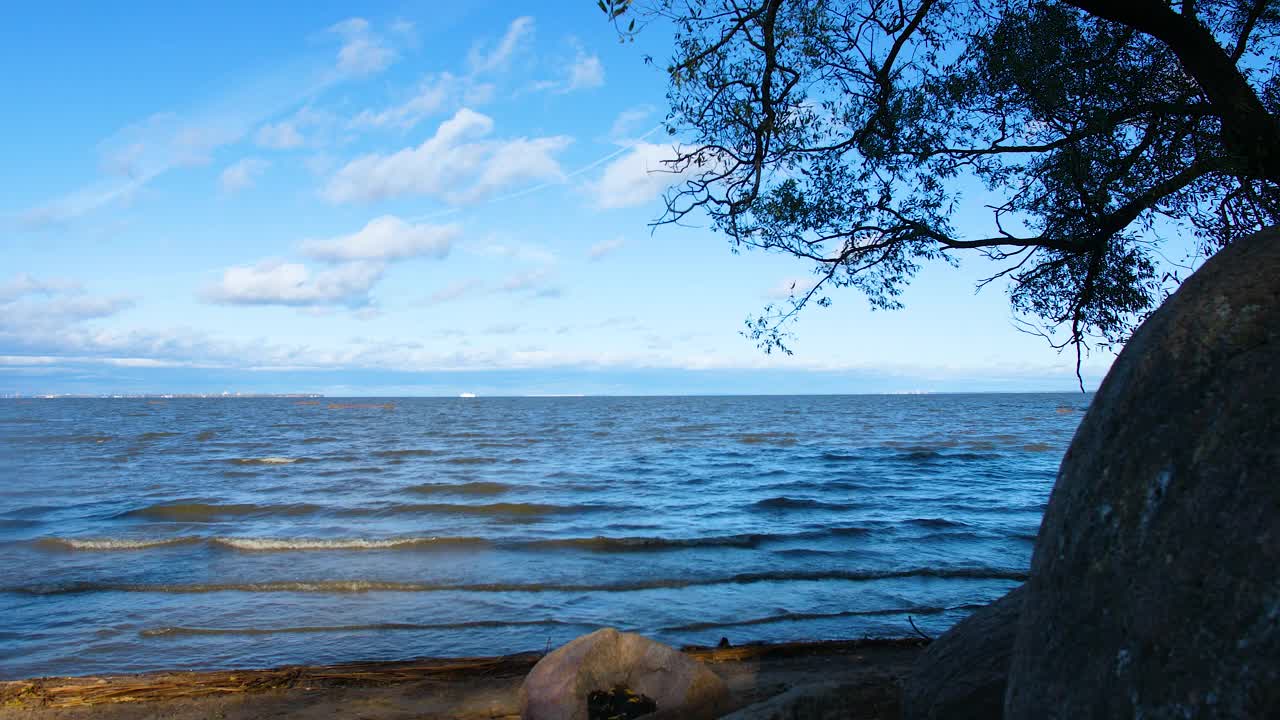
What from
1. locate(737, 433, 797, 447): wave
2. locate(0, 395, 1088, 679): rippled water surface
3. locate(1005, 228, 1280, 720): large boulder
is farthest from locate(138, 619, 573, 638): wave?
locate(737, 433, 797, 447): wave

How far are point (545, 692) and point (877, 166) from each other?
6605 millimetres

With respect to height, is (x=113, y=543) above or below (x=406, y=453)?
above

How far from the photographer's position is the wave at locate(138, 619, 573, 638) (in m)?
10.3

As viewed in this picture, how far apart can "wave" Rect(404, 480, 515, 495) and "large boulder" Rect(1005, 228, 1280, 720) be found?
2167 centimetres

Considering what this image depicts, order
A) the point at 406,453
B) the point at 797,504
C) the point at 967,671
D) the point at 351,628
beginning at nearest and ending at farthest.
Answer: the point at 967,671 → the point at 351,628 → the point at 797,504 → the point at 406,453

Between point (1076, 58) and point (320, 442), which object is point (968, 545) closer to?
point (1076, 58)

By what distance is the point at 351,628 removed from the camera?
34.4ft

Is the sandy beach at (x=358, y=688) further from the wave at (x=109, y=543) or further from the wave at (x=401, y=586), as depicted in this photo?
the wave at (x=109, y=543)

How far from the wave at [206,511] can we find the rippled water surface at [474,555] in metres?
0.11

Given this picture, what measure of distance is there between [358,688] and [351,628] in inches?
119

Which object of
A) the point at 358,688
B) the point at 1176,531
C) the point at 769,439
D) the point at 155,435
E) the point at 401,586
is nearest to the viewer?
the point at 1176,531

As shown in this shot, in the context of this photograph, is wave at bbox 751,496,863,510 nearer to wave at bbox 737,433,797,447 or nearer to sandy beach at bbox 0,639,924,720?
sandy beach at bbox 0,639,924,720

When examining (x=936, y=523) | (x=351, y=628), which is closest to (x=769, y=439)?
(x=936, y=523)

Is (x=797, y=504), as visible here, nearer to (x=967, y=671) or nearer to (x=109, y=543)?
(x=109, y=543)
